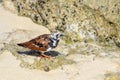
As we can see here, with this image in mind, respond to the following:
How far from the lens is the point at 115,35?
13.9 m

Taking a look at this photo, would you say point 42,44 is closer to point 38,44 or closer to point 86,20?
point 38,44

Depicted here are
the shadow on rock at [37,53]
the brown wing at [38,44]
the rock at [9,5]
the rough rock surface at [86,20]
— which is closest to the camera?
the brown wing at [38,44]

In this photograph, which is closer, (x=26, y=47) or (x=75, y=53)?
(x=26, y=47)

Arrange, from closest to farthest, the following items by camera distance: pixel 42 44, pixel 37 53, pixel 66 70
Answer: pixel 66 70
pixel 42 44
pixel 37 53

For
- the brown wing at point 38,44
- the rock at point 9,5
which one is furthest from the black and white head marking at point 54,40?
the rock at point 9,5

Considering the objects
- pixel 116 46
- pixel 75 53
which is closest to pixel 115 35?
pixel 116 46

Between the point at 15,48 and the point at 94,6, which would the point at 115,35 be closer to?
the point at 94,6

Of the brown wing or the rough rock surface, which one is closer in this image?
the brown wing

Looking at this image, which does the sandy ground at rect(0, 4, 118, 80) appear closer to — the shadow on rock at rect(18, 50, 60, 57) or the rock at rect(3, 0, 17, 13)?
the shadow on rock at rect(18, 50, 60, 57)

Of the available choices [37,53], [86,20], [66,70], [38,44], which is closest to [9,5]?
[86,20]

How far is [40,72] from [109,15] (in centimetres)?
361

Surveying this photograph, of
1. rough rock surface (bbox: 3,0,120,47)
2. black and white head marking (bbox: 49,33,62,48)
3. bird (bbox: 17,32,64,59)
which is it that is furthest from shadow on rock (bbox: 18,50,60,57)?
rough rock surface (bbox: 3,0,120,47)

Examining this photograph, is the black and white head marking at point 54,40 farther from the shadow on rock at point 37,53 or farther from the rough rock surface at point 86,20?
the rough rock surface at point 86,20

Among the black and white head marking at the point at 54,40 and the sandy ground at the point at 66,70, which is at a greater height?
the black and white head marking at the point at 54,40
